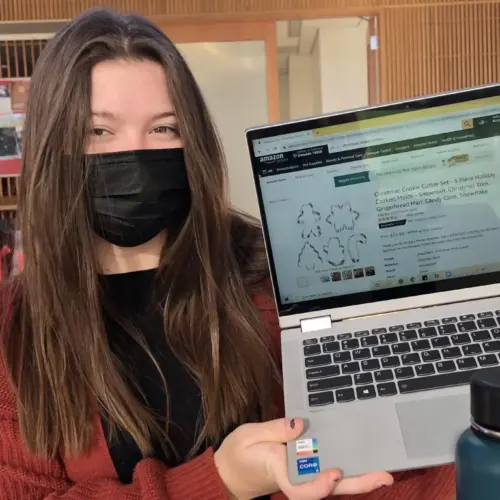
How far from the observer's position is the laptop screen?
723mm

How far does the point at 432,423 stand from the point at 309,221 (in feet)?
1.00

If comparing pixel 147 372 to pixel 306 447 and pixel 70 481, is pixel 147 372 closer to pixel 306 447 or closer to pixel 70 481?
pixel 70 481

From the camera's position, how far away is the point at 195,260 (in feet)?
2.73

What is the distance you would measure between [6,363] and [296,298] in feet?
1.32

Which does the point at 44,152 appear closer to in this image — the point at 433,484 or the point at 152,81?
the point at 152,81

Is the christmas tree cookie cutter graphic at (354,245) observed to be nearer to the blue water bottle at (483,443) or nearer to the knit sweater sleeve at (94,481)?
the knit sweater sleeve at (94,481)

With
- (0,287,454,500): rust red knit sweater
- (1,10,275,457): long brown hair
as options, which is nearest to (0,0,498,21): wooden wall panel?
(1,10,275,457): long brown hair

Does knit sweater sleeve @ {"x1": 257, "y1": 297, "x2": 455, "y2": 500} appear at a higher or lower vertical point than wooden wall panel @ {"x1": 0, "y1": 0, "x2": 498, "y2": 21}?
lower

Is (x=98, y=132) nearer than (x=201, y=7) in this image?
Yes

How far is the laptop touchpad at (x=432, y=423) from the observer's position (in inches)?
20.8

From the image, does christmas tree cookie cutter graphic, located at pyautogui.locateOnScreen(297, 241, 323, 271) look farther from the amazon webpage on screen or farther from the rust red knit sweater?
the rust red knit sweater

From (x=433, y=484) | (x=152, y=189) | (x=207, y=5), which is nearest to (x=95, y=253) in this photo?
(x=152, y=189)

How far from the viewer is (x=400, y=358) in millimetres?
661

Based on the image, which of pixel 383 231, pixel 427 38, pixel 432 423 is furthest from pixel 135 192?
pixel 427 38
